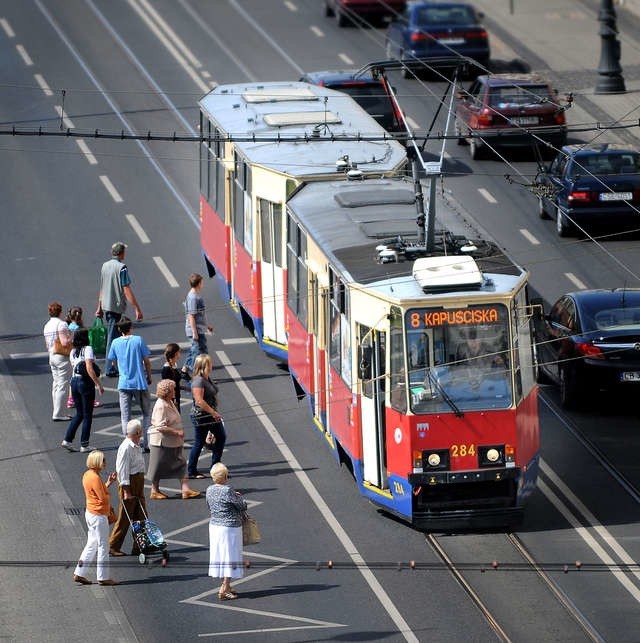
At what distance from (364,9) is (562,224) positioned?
17.9m

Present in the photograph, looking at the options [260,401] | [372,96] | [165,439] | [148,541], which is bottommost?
[260,401]

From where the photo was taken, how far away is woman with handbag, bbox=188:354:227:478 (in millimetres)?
20891

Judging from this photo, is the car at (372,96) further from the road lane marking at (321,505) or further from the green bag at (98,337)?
the green bag at (98,337)

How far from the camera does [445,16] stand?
43.4m

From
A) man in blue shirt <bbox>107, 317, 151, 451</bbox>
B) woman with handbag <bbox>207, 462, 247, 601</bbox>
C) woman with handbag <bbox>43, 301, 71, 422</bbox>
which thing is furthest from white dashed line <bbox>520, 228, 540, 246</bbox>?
woman with handbag <bbox>207, 462, 247, 601</bbox>

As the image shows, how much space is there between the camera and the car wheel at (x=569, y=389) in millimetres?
23375

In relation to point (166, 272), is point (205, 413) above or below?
above

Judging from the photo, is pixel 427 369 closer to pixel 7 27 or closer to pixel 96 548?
pixel 96 548

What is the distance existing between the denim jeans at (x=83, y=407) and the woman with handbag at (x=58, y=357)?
1126 mm

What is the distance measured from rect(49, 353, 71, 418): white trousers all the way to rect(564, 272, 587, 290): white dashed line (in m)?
9.16

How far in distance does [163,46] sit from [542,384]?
2398cm

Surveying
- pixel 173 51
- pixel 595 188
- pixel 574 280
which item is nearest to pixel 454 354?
pixel 574 280

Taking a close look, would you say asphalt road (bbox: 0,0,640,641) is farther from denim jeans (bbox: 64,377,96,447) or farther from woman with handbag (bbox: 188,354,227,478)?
woman with handbag (bbox: 188,354,227,478)

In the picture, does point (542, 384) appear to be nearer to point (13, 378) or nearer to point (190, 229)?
point (13, 378)
